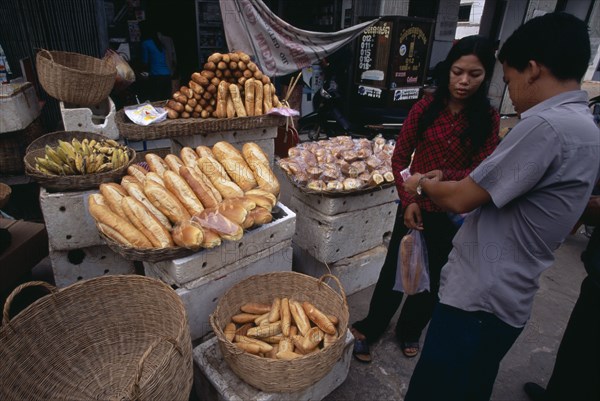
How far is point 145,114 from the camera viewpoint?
3256 millimetres

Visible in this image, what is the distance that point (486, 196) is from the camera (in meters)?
1.39

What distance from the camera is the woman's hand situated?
2.21 metres

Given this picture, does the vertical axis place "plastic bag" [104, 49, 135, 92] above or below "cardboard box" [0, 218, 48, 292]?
above

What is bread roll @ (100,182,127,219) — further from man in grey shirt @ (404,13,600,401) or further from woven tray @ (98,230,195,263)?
man in grey shirt @ (404,13,600,401)

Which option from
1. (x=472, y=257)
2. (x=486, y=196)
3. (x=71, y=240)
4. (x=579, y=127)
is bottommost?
(x=71, y=240)

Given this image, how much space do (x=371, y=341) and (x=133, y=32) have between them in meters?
7.84

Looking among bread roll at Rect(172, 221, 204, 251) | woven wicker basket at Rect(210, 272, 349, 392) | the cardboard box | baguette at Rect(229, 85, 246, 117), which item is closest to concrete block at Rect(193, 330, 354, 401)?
woven wicker basket at Rect(210, 272, 349, 392)

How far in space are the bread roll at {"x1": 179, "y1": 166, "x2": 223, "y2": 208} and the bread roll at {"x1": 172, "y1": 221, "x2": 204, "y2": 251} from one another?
28 cm

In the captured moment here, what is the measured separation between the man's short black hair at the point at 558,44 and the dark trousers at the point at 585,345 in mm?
1047

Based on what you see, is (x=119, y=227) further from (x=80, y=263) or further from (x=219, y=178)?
(x=80, y=263)

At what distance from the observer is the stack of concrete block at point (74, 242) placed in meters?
2.52

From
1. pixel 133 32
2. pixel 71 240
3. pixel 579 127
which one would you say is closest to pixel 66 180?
pixel 71 240

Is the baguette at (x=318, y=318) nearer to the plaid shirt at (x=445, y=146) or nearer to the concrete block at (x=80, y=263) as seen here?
the plaid shirt at (x=445, y=146)

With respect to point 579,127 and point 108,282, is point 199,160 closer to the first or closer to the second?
point 108,282
